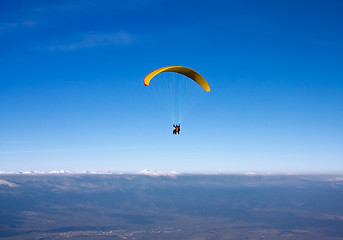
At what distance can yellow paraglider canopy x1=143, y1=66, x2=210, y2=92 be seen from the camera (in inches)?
1825

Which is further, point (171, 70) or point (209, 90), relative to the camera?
point (209, 90)

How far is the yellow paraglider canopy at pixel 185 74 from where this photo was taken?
Answer: 152 ft

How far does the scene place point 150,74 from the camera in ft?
153

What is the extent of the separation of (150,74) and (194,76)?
9357 millimetres

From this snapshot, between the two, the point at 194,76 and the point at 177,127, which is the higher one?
the point at 194,76

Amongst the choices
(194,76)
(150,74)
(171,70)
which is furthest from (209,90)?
(150,74)

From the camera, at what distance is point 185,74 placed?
52.7 m

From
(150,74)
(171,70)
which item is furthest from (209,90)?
(150,74)

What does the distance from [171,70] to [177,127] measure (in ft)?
30.7

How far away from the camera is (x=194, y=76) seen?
52.5 metres

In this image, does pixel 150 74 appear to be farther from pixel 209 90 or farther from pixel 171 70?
pixel 209 90

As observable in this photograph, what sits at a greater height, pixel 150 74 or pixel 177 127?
pixel 150 74

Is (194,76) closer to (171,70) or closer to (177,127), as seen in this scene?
(171,70)

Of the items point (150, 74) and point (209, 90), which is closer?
point (150, 74)
